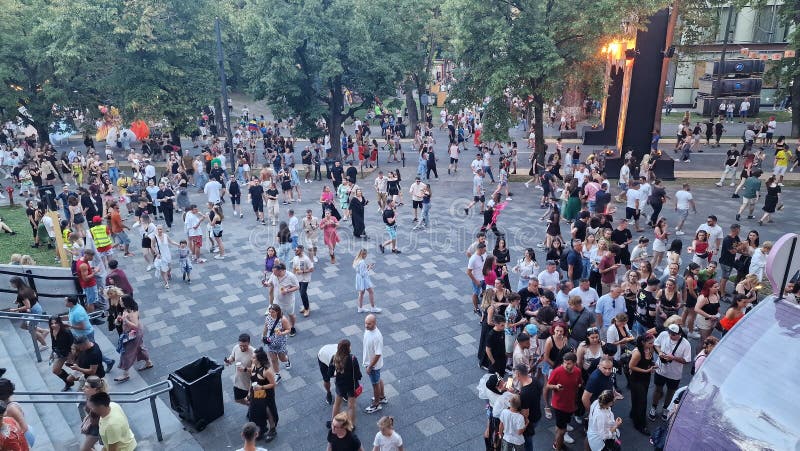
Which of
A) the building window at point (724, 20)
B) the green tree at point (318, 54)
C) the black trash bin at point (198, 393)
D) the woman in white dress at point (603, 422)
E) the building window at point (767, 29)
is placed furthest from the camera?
the building window at point (724, 20)

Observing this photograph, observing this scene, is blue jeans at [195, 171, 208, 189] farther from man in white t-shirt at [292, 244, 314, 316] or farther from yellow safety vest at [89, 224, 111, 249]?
man in white t-shirt at [292, 244, 314, 316]

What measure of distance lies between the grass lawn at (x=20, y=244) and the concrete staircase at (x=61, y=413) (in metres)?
6.47

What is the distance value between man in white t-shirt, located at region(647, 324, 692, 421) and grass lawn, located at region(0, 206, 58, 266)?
15.4m

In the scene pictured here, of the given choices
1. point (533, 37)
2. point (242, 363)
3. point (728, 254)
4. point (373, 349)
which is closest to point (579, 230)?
point (728, 254)

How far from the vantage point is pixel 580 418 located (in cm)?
819

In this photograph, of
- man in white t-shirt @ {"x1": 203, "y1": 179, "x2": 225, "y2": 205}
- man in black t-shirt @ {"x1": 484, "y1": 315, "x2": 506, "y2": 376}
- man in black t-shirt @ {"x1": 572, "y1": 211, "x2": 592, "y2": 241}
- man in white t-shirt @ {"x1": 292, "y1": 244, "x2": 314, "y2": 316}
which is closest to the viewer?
man in black t-shirt @ {"x1": 484, "y1": 315, "x2": 506, "y2": 376}

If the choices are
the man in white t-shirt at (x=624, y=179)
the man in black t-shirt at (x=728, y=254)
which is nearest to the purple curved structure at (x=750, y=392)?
the man in black t-shirt at (x=728, y=254)

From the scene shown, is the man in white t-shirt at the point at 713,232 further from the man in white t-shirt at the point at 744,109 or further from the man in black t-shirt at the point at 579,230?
the man in white t-shirt at the point at 744,109

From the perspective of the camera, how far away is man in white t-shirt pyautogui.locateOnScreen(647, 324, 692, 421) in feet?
25.2

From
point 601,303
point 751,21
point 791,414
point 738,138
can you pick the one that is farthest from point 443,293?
point 751,21

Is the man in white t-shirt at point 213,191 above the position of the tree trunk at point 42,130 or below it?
below

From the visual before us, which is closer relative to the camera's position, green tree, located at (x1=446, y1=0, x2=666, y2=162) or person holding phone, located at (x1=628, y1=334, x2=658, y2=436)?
person holding phone, located at (x1=628, y1=334, x2=658, y2=436)

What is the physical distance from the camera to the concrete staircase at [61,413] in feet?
25.6

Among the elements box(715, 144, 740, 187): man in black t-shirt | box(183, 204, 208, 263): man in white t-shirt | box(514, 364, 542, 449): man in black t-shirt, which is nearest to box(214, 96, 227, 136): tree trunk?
box(183, 204, 208, 263): man in white t-shirt
